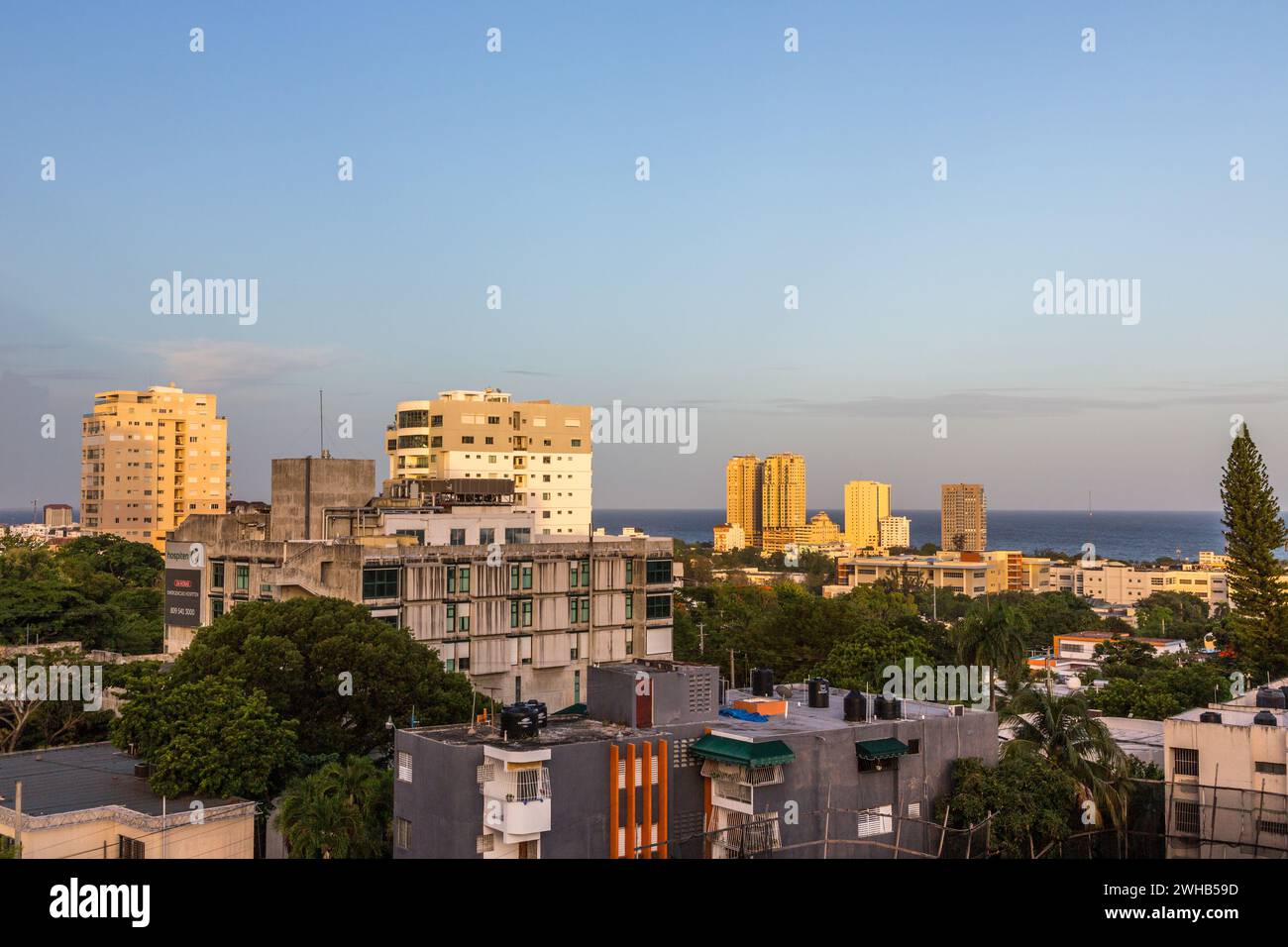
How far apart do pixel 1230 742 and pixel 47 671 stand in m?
34.7

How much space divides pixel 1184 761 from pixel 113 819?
26.0 meters

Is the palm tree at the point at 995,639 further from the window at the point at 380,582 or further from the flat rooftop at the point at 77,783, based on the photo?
the flat rooftop at the point at 77,783

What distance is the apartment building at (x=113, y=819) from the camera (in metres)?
26.6

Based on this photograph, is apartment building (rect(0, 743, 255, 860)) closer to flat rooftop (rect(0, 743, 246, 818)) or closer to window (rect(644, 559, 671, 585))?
flat rooftop (rect(0, 743, 246, 818))

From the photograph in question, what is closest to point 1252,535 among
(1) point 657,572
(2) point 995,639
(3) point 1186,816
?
(2) point 995,639

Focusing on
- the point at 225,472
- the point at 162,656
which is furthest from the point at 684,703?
the point at 225,472

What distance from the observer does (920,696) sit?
149 feet

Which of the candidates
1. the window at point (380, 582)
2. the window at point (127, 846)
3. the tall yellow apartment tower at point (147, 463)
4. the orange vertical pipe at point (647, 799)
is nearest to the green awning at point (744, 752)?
the orange vertical pipe at point (647, 799)

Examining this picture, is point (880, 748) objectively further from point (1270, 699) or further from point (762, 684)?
point (1270, 699)

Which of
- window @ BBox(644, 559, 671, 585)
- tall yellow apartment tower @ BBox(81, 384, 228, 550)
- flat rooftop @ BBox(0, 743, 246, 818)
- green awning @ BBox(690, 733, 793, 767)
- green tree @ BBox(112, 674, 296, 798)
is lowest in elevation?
flat rooftop @ BBox(0, 743, 246, 818)

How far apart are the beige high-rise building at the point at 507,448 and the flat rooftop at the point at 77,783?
6200cm

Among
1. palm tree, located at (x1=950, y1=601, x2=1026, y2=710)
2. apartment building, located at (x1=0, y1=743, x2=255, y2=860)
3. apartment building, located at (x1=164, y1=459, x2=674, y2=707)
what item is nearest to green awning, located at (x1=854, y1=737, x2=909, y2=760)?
apartment building, located at (x1=0, y1=743, x2=255, y2=860)

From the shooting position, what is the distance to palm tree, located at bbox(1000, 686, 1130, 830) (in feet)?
92.7

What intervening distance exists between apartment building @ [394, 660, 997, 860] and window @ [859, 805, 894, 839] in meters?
0.03
